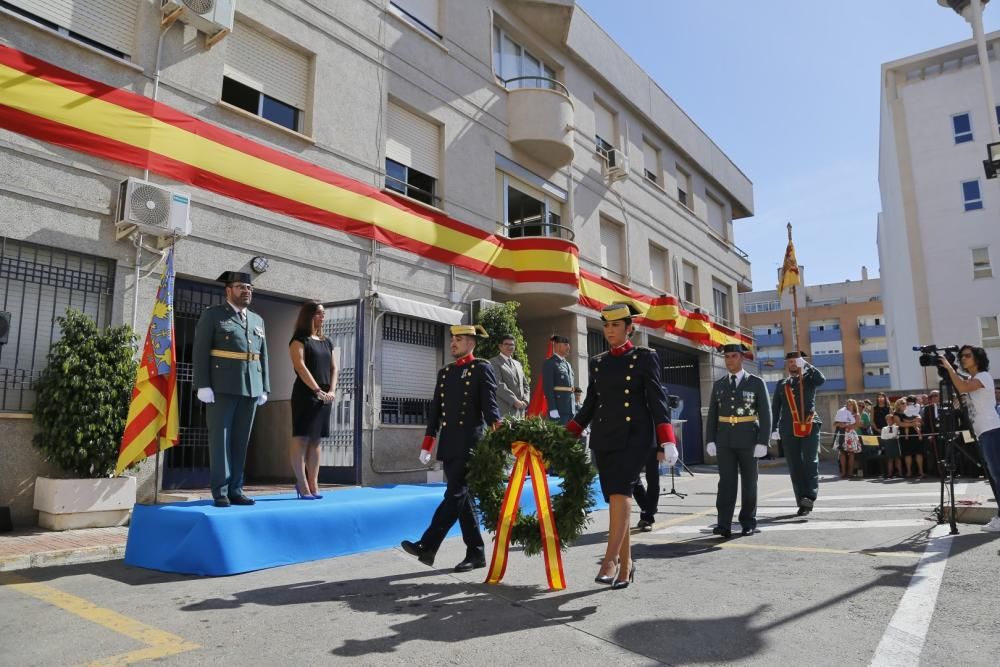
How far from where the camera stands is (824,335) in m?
69.1

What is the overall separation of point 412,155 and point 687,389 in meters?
13.4

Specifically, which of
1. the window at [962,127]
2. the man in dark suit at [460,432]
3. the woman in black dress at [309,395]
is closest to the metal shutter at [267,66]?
the woman in black dress at [309,395]

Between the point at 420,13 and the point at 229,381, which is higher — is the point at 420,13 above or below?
above

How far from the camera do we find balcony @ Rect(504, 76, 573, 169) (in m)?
15.5

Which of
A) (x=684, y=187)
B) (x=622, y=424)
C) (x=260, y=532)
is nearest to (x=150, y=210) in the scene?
(x=260, y=532)

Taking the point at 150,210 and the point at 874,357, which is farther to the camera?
the point at 874,357

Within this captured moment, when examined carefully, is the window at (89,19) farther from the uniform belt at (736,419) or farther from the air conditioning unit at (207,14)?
the uniform belt at (736,419)

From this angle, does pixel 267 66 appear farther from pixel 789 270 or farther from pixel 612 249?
pixel 789 270

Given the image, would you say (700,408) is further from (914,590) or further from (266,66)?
(914,590)

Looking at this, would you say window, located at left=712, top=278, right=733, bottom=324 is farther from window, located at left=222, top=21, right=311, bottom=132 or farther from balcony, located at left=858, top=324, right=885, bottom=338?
balcony, located at left=858, top=324, right=885, bottom=338

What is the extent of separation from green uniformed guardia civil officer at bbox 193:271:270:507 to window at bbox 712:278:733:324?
A: 21.6m

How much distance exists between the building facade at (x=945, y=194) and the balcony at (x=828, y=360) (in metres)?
36.4

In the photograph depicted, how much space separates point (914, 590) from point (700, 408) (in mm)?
19178

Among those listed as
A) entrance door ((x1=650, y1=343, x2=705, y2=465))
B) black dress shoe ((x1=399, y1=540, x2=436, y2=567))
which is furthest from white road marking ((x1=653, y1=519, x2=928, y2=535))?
entrance door ((x1=650, y1=343, x2=705, y2=465))
